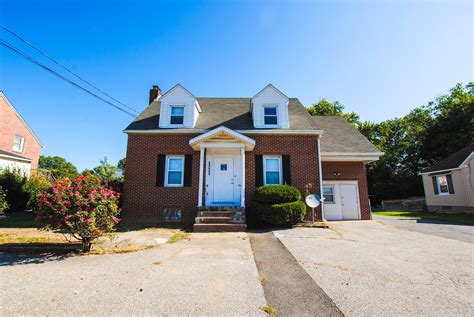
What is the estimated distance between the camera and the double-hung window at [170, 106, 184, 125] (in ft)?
38.2

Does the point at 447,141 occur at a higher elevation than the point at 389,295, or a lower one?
higher

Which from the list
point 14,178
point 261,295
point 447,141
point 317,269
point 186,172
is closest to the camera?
point 261,295

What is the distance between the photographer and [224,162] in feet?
36.1

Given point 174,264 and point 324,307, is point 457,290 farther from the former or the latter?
point 174,264

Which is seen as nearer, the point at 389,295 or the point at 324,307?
the point at 324,307

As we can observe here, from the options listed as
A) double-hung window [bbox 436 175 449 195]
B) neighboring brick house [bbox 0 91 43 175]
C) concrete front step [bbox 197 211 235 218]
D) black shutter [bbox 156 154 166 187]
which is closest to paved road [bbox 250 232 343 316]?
concrete front step [bbox 197 211 235 218]

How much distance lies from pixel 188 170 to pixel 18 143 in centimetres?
2102

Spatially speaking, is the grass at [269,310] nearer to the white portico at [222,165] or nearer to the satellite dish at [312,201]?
the white portico at [222,165]

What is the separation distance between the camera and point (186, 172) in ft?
35.6

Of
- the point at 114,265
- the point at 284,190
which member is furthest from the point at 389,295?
the point at 284,190

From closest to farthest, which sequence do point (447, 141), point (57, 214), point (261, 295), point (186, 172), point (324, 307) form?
point (324, 307) → point (261, 295) → point (57, 214) → point (186, 172) → point (447, 141)

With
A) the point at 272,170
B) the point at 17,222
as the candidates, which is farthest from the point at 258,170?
the point at 17,222

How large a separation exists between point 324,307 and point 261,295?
0.88 metres

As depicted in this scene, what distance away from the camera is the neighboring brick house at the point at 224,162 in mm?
10391
